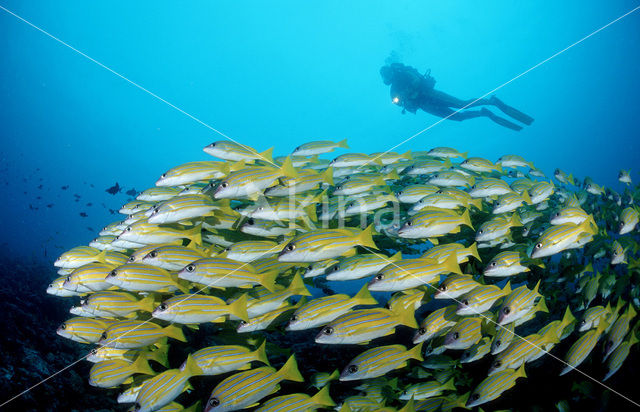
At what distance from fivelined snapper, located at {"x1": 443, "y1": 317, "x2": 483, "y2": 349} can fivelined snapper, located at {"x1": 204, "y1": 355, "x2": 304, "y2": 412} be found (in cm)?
168

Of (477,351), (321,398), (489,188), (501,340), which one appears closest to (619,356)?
(501,340)

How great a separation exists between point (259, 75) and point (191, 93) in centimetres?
3338

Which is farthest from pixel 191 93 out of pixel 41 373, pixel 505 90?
pixel 41 373

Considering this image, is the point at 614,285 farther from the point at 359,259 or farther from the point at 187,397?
the point at 187,397

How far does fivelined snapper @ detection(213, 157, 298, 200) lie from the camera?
3389 mm

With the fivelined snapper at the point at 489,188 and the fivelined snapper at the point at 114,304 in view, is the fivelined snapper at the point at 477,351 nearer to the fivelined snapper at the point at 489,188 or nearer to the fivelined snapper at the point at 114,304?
the fivelined snapper at the point at 489,188

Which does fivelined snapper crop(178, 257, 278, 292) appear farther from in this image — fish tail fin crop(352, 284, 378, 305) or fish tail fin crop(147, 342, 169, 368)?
fish tail fin crop(147, 342, 169, 368)

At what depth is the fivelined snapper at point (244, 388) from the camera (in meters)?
2.69

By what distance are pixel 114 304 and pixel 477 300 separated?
13.0 feet

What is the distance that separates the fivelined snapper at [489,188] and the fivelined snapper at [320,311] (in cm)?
274

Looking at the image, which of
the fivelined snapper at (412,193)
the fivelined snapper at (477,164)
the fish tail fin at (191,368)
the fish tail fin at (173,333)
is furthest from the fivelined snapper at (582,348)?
the fish tail fin at (173,333)

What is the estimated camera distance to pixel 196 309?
9.52ft

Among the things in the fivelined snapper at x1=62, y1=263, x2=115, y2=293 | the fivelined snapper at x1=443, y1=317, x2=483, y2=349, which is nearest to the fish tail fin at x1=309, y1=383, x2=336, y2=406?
the fivelined snapper at x1=443, y1=317, x2=483, y2=349

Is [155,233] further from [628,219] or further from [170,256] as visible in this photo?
[628,219]
